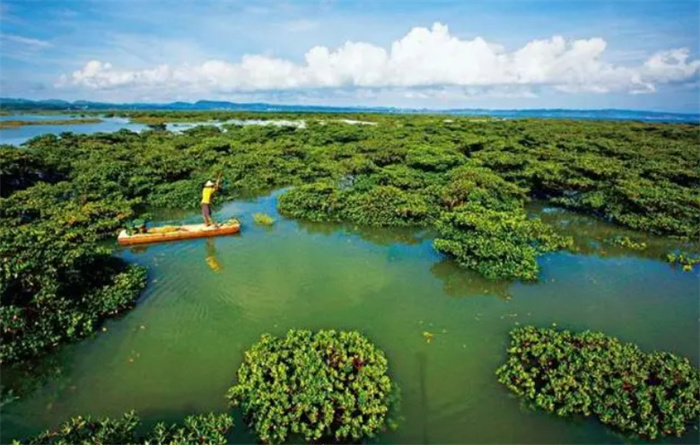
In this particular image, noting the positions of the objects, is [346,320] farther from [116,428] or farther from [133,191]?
[133,191]

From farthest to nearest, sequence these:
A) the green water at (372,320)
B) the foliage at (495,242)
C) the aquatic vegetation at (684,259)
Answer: the aquatic vegetation at (684,259) → the foliage at (495,242) → the green water at (372,320)

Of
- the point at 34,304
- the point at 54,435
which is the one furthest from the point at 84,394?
the point at 34,304

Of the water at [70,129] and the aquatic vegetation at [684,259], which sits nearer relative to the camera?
the aquatic vegetation at [684,259]

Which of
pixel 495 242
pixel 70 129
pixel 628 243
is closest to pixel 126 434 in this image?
pixel 495 242

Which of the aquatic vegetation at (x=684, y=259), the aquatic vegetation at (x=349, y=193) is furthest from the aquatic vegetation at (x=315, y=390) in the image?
the aquatic vegetation at (x=684, y=259)

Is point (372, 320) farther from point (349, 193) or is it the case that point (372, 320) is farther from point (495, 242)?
point (349, 193)

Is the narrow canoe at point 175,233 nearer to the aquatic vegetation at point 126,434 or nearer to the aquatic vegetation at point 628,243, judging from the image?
the aquatic vegetation at point 126,434

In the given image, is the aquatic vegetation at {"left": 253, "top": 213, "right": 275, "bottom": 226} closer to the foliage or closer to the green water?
the green water
